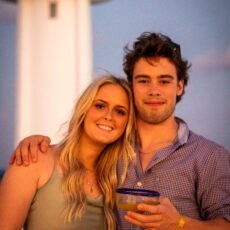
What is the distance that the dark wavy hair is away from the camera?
238 cm

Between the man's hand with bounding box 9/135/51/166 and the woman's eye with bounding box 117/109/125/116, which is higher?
the woman's eye with bounding box 117/109/125/116

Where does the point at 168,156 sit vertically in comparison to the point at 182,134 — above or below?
below

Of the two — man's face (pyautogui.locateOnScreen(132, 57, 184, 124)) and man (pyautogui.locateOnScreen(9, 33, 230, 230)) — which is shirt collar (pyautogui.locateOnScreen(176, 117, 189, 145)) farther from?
man's face (pyautogui.locateOnScreen(132, 57, 184, 124))

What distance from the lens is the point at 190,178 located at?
2014mm

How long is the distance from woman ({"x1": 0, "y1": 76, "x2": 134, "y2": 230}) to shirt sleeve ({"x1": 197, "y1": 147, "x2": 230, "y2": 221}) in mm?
507

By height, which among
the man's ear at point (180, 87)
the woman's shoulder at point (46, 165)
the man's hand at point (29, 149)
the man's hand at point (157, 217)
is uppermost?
the man's ear at point (180, 87)

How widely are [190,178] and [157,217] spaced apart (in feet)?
1.81

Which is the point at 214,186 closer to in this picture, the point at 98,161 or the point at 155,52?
the point at 98,161

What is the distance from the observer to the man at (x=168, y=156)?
181 cm

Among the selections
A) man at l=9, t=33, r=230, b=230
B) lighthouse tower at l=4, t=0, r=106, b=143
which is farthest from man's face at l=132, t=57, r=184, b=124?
lighthouse tower at l=4, t=0, r=106, b=143

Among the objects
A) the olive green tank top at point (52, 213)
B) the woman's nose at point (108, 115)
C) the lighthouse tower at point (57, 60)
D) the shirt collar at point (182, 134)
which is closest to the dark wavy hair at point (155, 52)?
the shirt collar at point (182, 134)

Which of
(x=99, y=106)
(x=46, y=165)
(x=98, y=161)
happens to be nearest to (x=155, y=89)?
(x=99, y=106)

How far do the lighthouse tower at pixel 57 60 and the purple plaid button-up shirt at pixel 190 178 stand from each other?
68.0 inches

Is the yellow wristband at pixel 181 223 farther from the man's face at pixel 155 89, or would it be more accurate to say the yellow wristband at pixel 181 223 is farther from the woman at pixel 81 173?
the man's face at pixel 155 89
